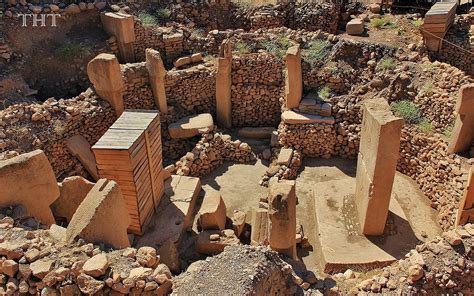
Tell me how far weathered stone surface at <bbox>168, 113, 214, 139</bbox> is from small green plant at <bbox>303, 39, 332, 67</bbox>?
3252 mm

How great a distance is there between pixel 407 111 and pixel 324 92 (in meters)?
2.18

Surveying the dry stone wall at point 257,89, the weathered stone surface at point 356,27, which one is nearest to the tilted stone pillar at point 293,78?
the dry stone wall at point 257,89

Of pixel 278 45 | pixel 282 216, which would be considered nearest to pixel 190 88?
pixel 278 45

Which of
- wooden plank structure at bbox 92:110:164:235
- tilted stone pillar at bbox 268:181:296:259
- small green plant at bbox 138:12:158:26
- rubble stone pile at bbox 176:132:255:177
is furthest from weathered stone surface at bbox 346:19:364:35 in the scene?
tilted stone pillar at bbox 268:181:296:259

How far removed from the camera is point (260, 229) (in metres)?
7.72

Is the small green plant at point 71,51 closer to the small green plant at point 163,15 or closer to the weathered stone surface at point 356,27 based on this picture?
the small green plant at point 163,15

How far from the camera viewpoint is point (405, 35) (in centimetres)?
1224

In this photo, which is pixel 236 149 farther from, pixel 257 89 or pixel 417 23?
pixel 417 23

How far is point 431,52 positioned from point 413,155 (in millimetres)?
3537

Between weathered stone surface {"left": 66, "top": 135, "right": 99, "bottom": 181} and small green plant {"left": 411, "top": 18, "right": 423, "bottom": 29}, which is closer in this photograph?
weathered stone surface {"left": 66, "top": 135, "right": 99, "bottom": 181}

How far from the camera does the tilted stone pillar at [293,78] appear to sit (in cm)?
1055

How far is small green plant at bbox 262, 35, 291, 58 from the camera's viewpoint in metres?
12.0

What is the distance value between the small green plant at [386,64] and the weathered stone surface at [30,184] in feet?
28.3

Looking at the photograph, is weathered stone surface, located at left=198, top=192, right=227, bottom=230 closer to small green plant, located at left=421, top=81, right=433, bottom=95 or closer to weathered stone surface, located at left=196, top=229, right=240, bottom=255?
weathered stone surface, located at left=196, top=229, right=240, bottom=255
